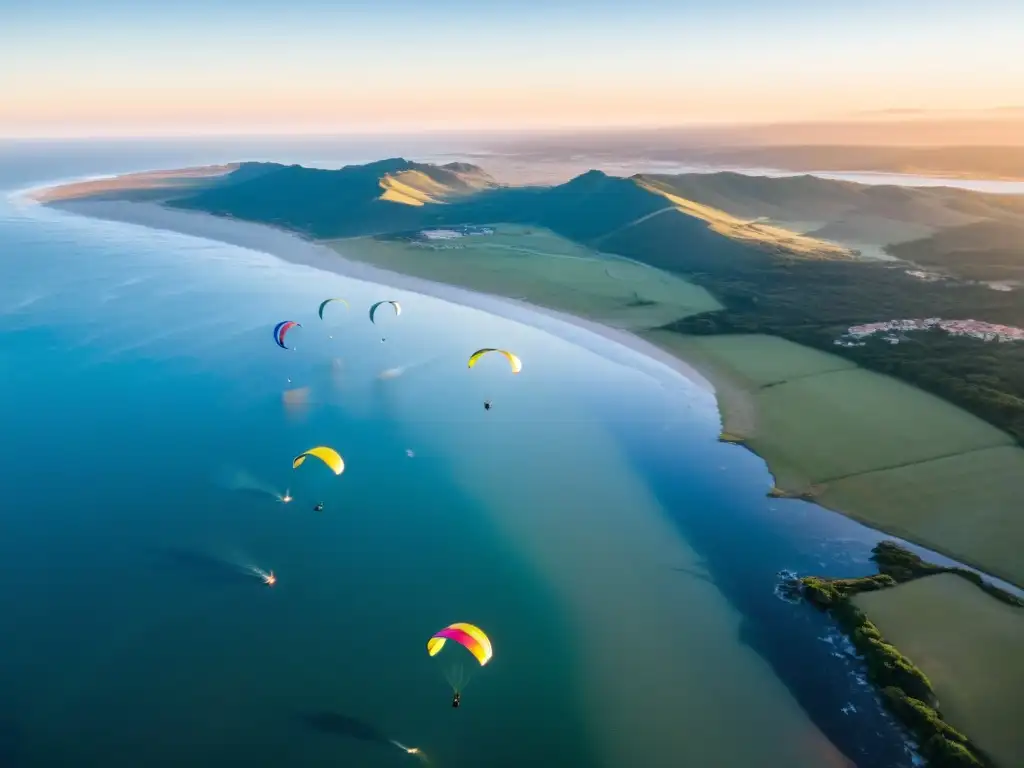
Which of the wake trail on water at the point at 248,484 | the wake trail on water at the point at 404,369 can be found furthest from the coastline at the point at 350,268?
the wake trail on water at the point at 248,484

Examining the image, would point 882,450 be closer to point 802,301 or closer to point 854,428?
point 854,428

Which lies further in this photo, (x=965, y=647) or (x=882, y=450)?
(x=882, y=450)

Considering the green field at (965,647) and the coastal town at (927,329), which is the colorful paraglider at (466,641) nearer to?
the green field at (965,647)

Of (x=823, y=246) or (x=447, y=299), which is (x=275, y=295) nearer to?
(x=447, y=299)

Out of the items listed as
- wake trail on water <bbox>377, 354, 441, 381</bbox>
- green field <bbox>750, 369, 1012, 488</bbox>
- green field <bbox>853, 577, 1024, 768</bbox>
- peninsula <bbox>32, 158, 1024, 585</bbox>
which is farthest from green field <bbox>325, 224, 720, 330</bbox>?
green field <bbox>853, 577, 1024, 768</bbox>

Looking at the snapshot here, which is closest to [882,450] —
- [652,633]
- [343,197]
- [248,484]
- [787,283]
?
[652,633]

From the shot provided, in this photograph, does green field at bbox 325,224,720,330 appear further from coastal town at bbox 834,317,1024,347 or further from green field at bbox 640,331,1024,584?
green field at bbox 640,331,1024,584

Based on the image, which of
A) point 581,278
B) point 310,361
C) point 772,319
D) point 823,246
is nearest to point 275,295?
point 310,361
